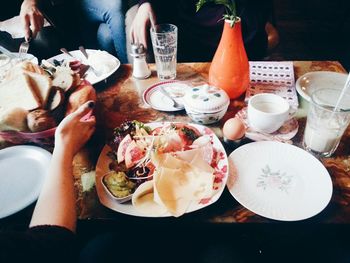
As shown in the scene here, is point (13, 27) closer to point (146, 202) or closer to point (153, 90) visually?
A: point (153, 90)

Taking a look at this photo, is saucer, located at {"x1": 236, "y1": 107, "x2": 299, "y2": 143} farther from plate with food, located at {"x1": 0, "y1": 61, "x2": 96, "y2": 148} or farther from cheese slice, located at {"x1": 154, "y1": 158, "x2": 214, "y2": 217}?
plate with food, located at {"x1": 0, "y1": 61, "x2": 96, "y2": 148}

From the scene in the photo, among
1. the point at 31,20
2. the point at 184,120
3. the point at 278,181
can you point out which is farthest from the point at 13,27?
the point at 278,181

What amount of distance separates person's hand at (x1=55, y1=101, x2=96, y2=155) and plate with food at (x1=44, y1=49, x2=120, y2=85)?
1.03 ft

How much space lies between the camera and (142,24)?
1418 millimetres

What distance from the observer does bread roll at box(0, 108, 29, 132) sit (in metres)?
0.79

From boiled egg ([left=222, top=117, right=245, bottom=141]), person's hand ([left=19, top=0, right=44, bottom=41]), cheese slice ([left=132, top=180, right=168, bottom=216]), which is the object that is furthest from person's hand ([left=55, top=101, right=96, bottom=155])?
person's hand ([left=19, top=0, right=44, bottom=41])

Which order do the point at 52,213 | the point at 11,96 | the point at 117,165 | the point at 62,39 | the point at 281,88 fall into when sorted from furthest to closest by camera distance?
the point at 62,39 < the point at 281,88 < the point at 11,96 < the point at 117,165 < the point at 52,213

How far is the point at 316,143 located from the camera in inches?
31.9

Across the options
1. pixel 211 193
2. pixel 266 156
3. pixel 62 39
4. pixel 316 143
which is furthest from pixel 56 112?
pixel 62 39

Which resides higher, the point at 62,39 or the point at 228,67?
the point at 228,67

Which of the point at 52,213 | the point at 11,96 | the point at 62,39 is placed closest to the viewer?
the point at 52,213

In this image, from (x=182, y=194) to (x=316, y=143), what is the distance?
409 mm

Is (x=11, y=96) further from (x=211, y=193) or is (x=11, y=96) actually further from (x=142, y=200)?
(x=211, y=193)

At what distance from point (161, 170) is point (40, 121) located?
38 cm
